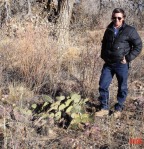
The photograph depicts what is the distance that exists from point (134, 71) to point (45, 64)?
2104 millimetres

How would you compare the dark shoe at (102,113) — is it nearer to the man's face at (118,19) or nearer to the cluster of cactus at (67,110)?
the cluster of cactus at (67,110)

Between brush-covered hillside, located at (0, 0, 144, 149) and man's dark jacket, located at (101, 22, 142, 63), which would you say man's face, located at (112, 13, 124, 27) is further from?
brush-covered hillside, located at (0, 0, 144, 149)

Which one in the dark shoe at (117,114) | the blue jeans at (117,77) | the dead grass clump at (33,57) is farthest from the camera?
the dead grass clump at (33,57)

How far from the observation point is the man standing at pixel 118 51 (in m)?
4.21

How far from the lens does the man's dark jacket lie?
421 centimetres

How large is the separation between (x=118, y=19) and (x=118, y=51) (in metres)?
0.44

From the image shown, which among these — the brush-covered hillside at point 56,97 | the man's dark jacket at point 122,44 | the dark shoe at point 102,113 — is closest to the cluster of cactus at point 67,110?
the brush-covered hillside at point 56,97

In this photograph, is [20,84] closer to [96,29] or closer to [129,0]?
[96,29]

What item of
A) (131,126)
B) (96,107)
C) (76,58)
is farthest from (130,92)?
(76,58)

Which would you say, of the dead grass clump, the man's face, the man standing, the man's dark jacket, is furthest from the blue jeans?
the dead grass clump

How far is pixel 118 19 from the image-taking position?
4203mm

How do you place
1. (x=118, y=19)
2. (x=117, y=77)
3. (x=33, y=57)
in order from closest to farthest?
(x=118, y=19), (x=117, y=77), (x=33, y=57)

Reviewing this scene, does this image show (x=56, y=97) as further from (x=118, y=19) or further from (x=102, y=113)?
(x=118, y=19)

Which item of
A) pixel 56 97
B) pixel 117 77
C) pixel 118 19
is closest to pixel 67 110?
pixel 56 97
